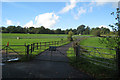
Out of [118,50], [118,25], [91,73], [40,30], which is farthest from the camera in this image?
[40,30]

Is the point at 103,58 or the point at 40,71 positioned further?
the point at 103,58

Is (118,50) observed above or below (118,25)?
below

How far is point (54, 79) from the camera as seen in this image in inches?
196

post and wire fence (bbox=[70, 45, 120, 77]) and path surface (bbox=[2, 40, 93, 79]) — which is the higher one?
post and wire fence (bbox=[70, 45, 120, 77])

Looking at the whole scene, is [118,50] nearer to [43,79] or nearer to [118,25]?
[118,25]

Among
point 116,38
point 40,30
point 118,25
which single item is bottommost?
point 116,38

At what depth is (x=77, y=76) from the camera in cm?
534

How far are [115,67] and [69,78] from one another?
2.52m

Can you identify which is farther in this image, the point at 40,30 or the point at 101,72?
the point at 40,30

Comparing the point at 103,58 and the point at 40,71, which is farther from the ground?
the point at 103,58

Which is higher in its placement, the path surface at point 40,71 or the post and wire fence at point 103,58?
the post and wire fence at point 103,58

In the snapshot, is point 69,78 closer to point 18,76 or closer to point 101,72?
point 101,72

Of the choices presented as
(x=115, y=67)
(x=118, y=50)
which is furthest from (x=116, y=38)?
(x=115, y=67)

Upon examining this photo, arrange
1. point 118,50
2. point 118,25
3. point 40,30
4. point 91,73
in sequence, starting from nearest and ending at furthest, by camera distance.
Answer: point 118,25 < point 118,50 < point 91,73 < point 40,30
